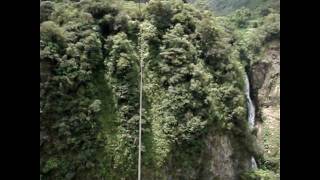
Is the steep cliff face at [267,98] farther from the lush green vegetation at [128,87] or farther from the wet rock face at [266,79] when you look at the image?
the lush green vegetation at [128,87]

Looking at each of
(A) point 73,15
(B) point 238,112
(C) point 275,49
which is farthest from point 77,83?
Result: (C) point 275,49

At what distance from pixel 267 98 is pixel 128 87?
5.41 m

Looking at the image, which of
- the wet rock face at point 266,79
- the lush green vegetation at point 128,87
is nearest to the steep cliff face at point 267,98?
the wet rock face at point 266,79

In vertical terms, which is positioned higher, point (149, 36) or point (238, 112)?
point (149, 36)

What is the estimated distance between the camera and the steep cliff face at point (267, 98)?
13.5m

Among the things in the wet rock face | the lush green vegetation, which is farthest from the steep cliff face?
the lush green vegetation

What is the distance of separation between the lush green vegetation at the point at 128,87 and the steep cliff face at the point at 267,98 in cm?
162

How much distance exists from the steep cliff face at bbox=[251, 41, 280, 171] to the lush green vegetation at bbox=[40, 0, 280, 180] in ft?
5.32

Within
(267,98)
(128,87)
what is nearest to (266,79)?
(267,98)

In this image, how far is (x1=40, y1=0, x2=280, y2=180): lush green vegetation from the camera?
9.89 meters

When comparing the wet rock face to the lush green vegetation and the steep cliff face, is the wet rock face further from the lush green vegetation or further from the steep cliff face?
the lush green vegetation

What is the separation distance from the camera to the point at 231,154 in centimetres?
1144
